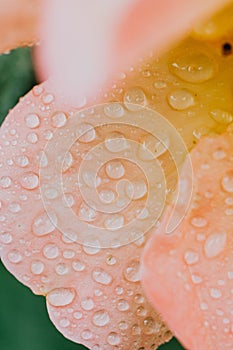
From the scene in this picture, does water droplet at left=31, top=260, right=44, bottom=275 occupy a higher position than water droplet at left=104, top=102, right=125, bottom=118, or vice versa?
water droplet at left=104, top=102, right=125, bottom=118

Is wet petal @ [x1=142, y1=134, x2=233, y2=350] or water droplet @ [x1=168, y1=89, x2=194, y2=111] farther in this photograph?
water droplet @ [x1=168, y1=89, x2=194, y2=111]

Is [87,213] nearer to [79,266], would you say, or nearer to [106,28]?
[79,266]

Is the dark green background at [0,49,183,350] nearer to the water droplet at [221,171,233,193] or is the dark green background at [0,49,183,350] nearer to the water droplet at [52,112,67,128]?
the water droplet at [52,112,67,128]

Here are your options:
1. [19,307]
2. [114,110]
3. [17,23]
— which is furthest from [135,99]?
[19,307]

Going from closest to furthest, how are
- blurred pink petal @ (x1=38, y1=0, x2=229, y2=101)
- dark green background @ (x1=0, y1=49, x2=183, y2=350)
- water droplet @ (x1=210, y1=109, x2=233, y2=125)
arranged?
1. blurred pink petal @ (x1=38, y1=0, x2=229, y2=101)
2. water droplet @ (x1=210, y1=109, x2=233, y2=125)
3. dark green background @ (x1=0, y1=49, x2=183, y2=350)

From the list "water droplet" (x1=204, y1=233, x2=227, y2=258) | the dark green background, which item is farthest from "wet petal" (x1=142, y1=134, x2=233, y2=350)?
the dark green background

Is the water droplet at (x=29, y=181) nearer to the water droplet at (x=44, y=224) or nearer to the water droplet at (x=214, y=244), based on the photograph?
the water droplet at (x=44, y=224)

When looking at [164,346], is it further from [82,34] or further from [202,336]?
[82,34]
